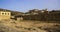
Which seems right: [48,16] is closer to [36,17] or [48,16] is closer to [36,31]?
[36,17]

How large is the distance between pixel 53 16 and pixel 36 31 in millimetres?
12665

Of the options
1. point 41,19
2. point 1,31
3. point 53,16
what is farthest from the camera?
point 41,19

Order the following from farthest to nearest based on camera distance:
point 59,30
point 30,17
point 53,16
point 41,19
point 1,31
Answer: point 30,17, point 41,19, point 53,16, point 59,30, point 1,31

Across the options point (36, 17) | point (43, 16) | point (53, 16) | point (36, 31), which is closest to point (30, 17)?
point (36, 17)

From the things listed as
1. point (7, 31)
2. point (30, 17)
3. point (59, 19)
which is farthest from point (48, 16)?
point (7, 31)

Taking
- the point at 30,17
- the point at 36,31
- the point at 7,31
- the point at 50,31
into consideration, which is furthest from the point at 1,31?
the point at 30,17

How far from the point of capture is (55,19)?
89.7 feet

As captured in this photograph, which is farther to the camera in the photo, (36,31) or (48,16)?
(48,16)

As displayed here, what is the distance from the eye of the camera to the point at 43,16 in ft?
98.0

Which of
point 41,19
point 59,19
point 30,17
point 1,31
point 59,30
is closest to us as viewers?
point 1,31

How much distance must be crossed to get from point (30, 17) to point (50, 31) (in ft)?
55.4

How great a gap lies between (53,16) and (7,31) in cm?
1521

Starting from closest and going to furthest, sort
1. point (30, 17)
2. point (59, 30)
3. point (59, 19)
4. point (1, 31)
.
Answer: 1. point (1, 31)
2. point (59, 30)
3. point (59, 19)
4. point (30, 17)

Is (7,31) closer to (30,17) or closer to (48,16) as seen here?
(48,16)
